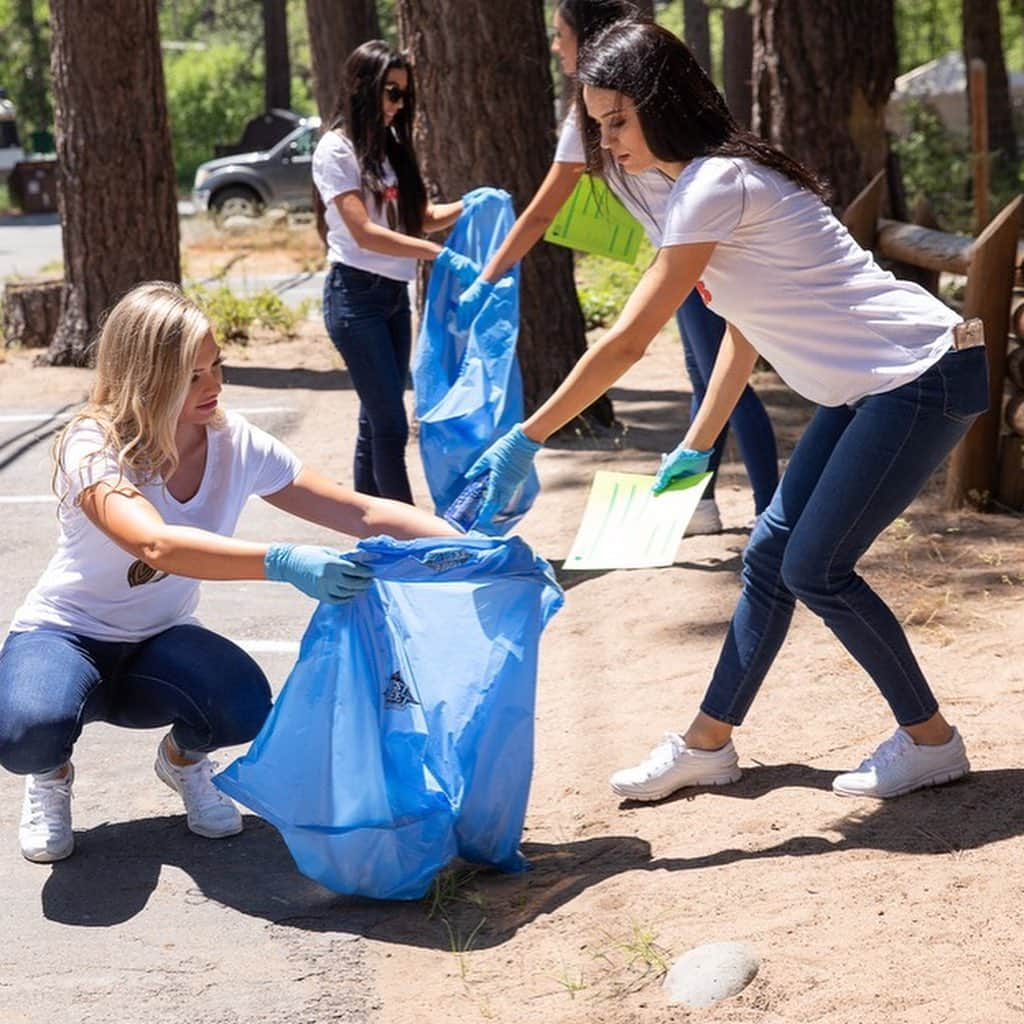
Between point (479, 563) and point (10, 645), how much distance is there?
1.07 metres

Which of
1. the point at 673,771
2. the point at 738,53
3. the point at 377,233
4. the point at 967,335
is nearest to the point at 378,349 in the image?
the point at 377,233

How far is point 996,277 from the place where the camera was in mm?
5562

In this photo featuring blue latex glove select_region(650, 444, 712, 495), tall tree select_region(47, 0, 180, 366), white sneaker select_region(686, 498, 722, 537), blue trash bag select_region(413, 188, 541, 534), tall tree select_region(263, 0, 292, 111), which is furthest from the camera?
tall tree select_region(263, 0, 292, 111)

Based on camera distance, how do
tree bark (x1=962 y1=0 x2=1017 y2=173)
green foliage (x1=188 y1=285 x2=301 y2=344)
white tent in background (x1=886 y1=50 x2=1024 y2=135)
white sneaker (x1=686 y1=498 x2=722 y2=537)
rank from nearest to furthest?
white sneaker (x1=686 y1=498 x2=722 y2=537) → green foliage (x1=188 y1=285 x2=301 y2=344) → tree bark (x1=962 y1=0 x2=1017 y2=173) → white tent in background (x1=886 y1=50 x2=1024 y2=135)

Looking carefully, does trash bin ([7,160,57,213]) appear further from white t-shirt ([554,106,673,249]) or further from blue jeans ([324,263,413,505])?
white t-shirt ([554,106,673,249])

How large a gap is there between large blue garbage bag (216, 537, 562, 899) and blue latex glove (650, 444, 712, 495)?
2.17ft

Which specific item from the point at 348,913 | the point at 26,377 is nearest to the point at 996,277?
the point at 348,913

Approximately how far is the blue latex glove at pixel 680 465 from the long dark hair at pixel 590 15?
5.18ft

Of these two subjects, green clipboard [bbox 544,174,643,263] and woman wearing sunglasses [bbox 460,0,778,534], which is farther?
green clipboard [bbox 544,174,643,263]

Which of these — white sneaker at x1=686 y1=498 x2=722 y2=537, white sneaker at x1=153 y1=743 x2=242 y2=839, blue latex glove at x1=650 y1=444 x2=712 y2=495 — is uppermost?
blue latex glove at x1=650 y1=444 x2=712 y2=495

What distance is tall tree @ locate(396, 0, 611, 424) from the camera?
7.17 m

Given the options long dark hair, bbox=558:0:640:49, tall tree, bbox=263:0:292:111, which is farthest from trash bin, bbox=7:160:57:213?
long dark hair, bbox=558:0:640:49

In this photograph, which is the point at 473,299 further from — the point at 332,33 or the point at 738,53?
the point at 738,53

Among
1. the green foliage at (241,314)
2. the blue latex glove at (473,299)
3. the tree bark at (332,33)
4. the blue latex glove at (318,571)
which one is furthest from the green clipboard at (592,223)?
the tree bark at (332,33)
